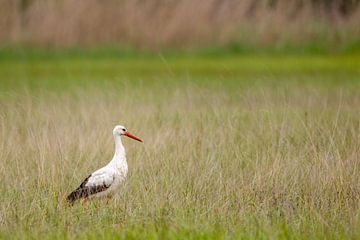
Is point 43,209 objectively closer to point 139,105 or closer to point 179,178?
point 179,178

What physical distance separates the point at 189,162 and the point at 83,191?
1.17 m

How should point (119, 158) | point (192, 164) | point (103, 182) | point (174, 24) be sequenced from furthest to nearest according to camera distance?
point (174, 24) → point (192, 164) → point (119, 158) → point (103, 182)

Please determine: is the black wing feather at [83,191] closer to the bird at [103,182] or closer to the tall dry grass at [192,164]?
the bird at [103,182]

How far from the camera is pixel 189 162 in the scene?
7.92 meters

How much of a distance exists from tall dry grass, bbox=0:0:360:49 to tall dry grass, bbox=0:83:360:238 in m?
4.83

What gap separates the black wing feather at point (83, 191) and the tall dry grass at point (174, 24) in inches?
352

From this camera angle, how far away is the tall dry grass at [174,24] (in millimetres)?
16016

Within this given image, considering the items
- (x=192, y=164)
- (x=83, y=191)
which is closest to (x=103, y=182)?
(x=83, y=191)

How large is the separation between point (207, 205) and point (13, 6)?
10.6 metres

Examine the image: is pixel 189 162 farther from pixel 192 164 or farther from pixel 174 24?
pixel 174 24

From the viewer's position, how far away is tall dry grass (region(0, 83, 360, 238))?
256 inches

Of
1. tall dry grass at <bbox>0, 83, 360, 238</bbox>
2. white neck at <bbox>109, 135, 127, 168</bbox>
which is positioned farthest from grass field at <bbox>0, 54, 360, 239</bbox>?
white neck at <bbox>109, 135, 127, 168</bbox>

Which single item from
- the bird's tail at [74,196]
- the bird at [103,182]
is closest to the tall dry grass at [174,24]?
the bird at [103,182]

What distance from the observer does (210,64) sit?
15.6 meters
